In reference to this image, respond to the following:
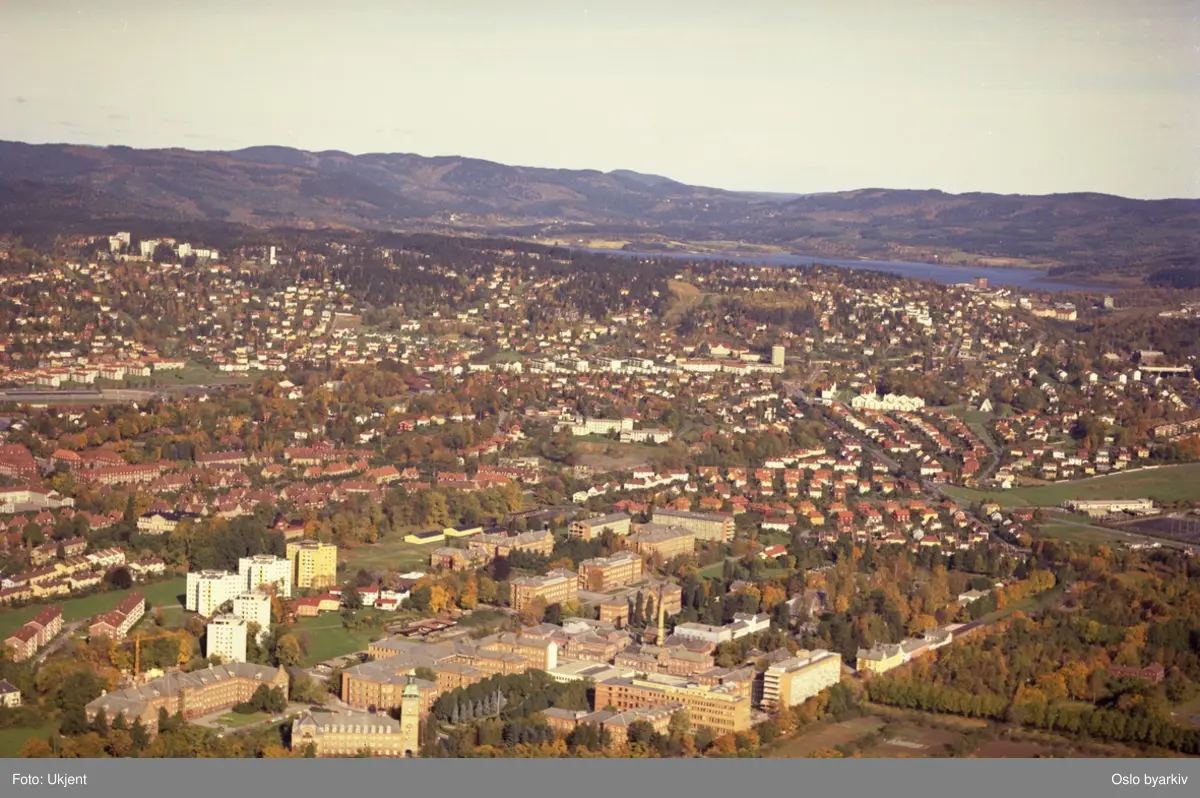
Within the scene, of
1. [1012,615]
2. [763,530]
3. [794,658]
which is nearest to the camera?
[794,658]

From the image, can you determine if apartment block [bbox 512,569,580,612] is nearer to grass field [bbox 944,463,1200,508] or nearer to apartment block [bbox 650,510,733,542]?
apartment block [bbox 650,510,733,542]

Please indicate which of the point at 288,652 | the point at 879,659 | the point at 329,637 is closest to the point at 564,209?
the point at 329,637

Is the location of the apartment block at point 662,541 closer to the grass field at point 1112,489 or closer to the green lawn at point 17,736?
the grass field at point 1112,489

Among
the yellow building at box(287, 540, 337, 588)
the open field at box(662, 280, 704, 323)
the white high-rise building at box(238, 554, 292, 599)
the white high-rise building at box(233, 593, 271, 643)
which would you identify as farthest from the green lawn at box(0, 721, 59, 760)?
the open field at box(662, 280, 704, 323)

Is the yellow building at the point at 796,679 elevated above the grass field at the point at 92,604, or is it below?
above

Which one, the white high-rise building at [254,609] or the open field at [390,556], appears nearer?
the white high-rise building at [254,609]

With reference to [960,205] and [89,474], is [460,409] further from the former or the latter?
[960,205]

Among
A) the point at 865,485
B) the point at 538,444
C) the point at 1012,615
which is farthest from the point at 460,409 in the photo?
the point at 1012,615

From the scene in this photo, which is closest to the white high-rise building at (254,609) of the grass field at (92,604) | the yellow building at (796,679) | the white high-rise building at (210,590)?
the white high-rise building at (210,590)
